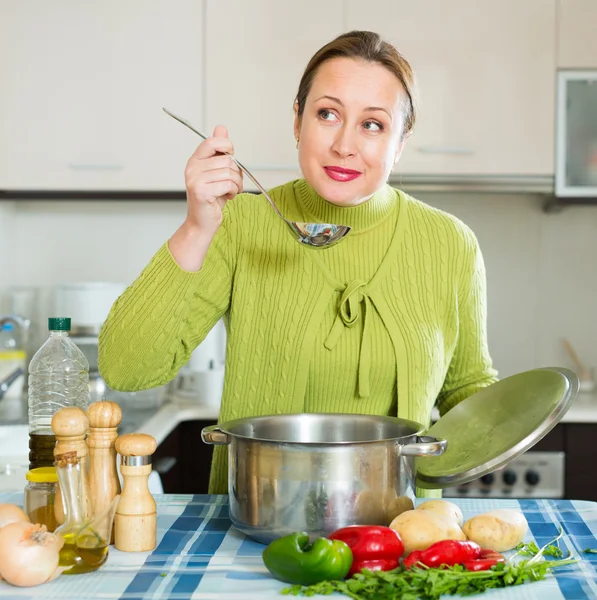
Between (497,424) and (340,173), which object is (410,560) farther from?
(340,173)

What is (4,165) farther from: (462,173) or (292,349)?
(292,349)

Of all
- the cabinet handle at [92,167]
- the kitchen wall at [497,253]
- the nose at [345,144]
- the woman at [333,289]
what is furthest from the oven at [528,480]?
the nose at [345,144]

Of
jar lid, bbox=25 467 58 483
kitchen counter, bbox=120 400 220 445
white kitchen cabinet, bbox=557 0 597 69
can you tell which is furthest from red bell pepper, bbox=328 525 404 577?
white kitchen cabinet, bbox=557 0 597 69

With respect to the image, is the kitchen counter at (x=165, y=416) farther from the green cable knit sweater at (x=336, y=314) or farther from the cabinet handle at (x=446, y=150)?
the cabinet handle at (x=446, y=150)

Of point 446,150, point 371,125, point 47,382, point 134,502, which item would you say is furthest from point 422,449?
point 446,150

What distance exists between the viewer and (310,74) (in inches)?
54.3

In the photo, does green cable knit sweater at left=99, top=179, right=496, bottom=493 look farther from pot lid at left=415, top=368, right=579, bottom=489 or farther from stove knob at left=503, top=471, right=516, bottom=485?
stove knob at left=503, top=471, right=516, bottom=485

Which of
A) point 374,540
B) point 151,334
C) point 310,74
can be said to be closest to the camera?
point 374,540

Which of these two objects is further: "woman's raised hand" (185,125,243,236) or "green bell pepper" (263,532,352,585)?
"woman's raised hand" (185,125,243,236)

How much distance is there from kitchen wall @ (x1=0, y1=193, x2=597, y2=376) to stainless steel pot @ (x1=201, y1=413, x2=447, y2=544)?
80.9 inches

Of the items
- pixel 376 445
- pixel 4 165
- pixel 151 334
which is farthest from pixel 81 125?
pixel 376 445

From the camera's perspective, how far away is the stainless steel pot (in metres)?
0.96

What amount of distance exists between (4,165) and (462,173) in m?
1.40

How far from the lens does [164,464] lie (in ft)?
7.56
